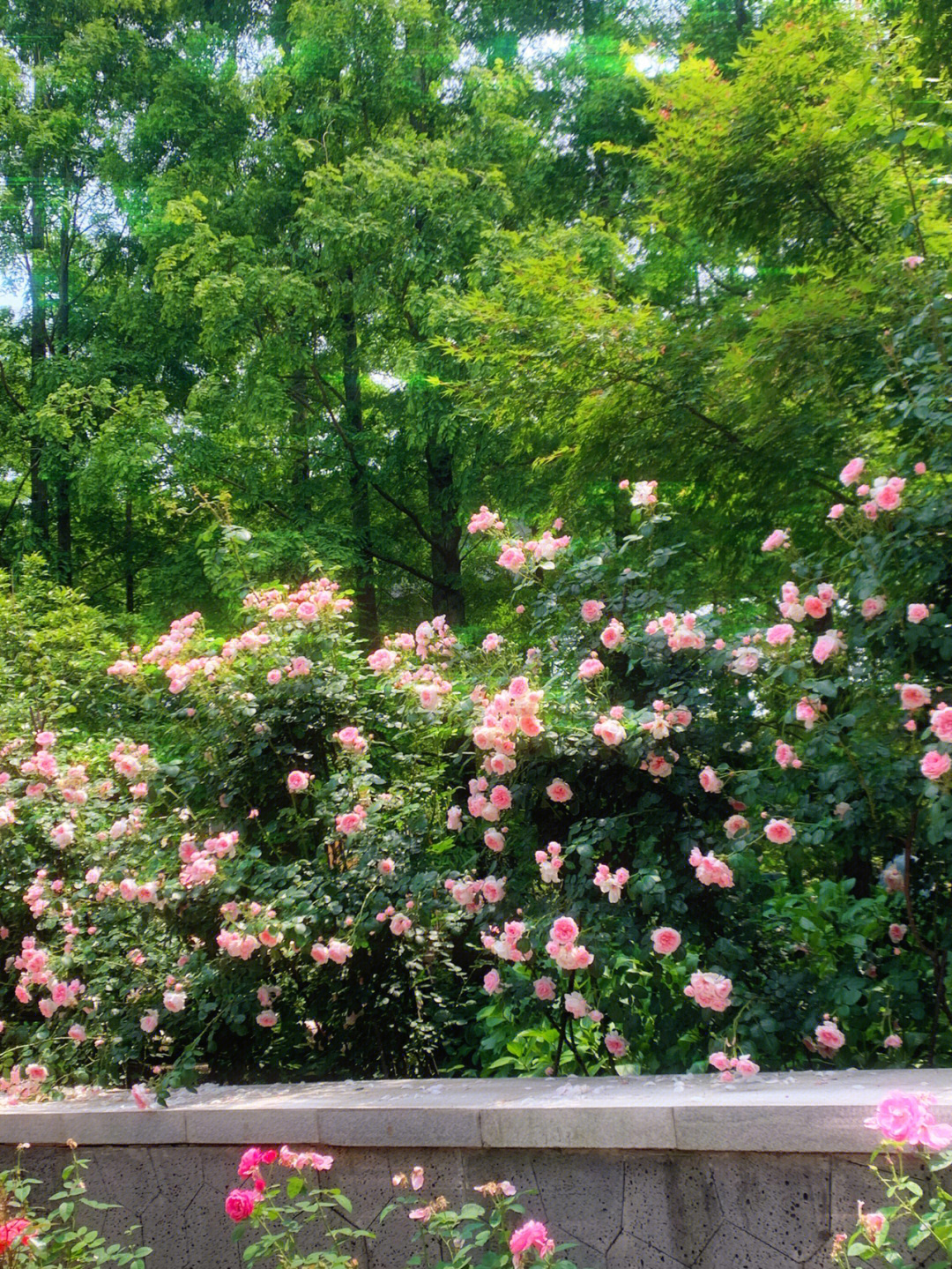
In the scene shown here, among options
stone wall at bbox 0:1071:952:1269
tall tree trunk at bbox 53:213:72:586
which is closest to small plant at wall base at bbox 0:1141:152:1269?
stone wall at bbox 0:1071:952:1269

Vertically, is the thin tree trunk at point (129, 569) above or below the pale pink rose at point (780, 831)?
above

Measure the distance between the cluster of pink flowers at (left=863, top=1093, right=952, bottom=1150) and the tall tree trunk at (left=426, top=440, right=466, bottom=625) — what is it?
37.2ft

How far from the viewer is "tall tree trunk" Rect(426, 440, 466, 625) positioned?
13.4 meters

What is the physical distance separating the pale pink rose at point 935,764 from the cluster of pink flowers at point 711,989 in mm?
742

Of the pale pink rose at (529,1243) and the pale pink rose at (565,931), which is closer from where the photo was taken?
the pale pink rose at (529,1243)

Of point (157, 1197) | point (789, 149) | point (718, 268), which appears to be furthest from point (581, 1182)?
point (718, 268)

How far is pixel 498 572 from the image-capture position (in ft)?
33.6

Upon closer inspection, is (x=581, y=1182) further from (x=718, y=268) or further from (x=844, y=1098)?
(x=718, y=268)

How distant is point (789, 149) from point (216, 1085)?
214 inches

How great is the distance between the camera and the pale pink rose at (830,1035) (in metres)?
2.79

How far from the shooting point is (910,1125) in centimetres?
182

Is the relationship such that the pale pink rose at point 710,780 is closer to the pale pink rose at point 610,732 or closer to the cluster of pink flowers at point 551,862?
the pale pink rose at point 610,732

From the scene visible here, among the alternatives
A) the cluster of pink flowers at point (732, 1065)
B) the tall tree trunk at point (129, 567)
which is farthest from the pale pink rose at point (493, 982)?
the tall tree trunk at point (129, 567)

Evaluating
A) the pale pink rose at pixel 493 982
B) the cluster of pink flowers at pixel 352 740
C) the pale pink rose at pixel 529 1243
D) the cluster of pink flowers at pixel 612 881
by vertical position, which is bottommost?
the pale pink rose at pixel 529 1243
